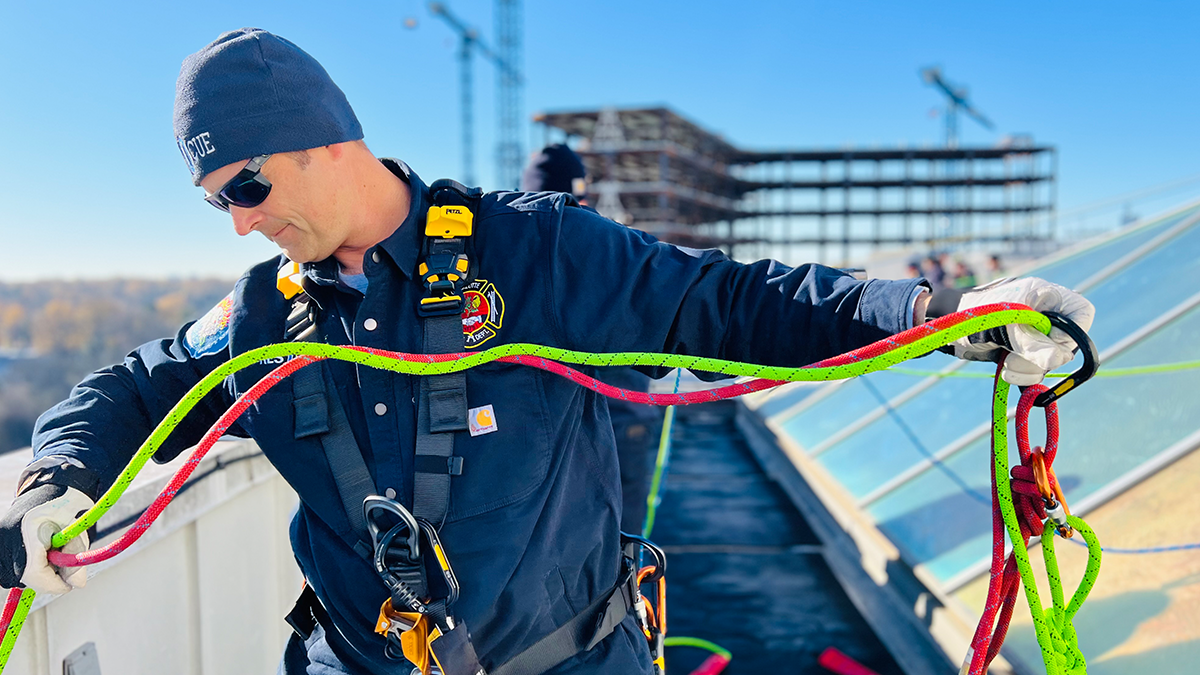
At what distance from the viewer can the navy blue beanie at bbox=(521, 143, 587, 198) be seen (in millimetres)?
3705

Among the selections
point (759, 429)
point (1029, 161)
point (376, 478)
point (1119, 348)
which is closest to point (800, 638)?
point (1119, 348)

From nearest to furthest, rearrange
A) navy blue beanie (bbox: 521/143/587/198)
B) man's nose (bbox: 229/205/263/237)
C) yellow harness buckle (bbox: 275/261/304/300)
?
man's nose (bbox: 229/205/263/237)
yellow harness buckle (bbox: 275/261/304/300)
navy blue beanie (bbox: 521/143/587/198)

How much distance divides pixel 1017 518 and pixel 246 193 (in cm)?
148

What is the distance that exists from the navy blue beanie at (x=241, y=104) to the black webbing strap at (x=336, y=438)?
43 cm

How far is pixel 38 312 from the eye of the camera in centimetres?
7475

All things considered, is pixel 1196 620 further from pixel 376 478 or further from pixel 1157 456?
pixel 376 478

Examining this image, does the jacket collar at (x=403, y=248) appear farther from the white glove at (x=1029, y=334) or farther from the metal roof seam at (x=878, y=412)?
the metal roof seam at (x=878, y=412)

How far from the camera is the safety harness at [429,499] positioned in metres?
1.42

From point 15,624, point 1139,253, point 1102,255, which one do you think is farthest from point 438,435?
point 1102,255

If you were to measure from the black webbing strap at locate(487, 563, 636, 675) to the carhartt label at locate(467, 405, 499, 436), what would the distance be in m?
0.42

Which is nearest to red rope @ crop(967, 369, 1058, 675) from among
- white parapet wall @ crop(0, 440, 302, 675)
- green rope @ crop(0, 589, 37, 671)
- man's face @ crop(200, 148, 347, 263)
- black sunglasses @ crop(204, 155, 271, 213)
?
man's face @ crop(200, 148, 347, 263)

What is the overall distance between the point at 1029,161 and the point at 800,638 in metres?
81.6

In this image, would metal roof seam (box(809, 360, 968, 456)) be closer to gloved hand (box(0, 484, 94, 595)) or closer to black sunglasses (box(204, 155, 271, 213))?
black sunglasses (box(204, 155, 271, 213))

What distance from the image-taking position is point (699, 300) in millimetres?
1412
